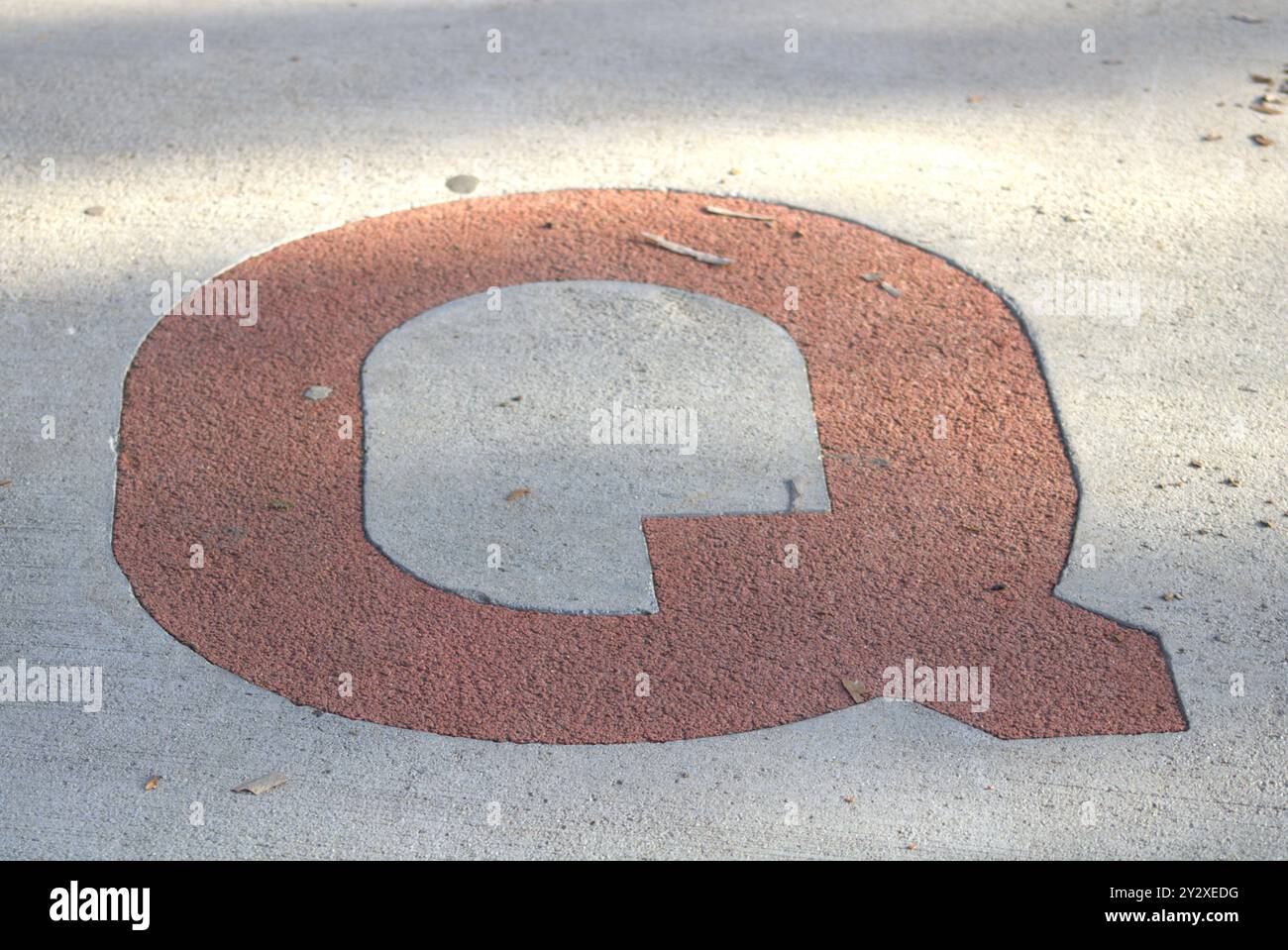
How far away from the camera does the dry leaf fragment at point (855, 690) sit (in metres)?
4.09

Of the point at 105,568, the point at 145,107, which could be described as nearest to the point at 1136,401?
the point at 105,568

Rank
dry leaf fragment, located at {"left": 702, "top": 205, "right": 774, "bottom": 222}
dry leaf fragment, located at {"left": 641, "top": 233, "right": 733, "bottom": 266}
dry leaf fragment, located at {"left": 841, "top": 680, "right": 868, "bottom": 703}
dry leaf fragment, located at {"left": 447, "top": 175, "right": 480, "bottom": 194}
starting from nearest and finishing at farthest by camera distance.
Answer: dry leaf fragment, located at {"left": 841, "top": 680, "right": 868, "bottom": 703}, dry leaf fragment, located at {"left": 641, "top": 233, "right": 733, "bottom": 266}, dry leaf fragment, located at {"left": 702, "top": 205, "right": 774, "bottom": 222}, dry leaf fragment, located at {"left": 447, "top": 175, "right": 480, "bottom": 194}

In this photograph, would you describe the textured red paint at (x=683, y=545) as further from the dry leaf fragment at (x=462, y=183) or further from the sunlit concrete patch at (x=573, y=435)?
the dry leaf fragment at (x=462, y=183)

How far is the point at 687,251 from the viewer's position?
634cm

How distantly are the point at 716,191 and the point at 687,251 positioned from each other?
701 millimetres

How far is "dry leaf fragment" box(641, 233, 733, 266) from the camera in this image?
626 cm

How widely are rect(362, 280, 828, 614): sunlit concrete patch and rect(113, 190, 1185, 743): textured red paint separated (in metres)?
0.10

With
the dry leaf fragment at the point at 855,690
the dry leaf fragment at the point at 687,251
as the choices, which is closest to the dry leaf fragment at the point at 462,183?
the dry leaf fragment at the point at 687,251

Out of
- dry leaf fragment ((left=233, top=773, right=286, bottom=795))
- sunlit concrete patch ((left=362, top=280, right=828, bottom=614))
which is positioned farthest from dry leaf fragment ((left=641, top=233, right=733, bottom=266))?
dry leaf fragment ((left=233, top=773, right=286, bottom=795))

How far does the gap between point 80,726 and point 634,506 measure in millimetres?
2002

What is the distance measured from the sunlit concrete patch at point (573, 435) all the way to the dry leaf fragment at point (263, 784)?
92cm

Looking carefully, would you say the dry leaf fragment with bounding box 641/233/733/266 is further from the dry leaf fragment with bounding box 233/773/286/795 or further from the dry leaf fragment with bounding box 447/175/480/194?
the dry leaf fragment with bounding box 233/773/286/795

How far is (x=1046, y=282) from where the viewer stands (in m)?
6.11

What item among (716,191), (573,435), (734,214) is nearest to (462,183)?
(716,191)
